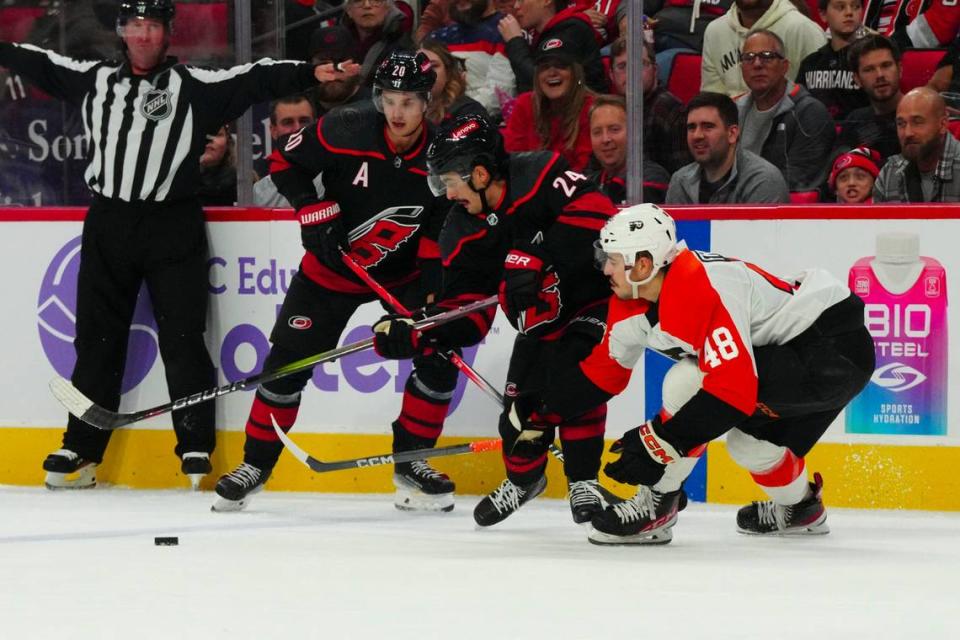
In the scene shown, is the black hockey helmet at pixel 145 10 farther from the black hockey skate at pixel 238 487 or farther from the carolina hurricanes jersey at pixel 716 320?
the carolina hurricanes jersey at pixel 716 320

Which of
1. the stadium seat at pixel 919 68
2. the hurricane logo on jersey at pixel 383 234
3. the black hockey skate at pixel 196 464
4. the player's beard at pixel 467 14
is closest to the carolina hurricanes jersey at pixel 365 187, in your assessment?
the hurricane logo on jersey at pixel 383 234

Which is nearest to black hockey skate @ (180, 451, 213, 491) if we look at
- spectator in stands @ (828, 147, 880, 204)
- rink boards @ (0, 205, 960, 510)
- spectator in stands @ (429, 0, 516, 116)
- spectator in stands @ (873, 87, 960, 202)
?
rink boards @ (0, 205, 960, 510)

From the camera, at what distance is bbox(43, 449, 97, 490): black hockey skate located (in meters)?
5.13

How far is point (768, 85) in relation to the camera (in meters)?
4.77

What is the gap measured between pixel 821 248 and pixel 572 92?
0.91m

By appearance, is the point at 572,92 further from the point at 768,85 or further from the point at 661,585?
the point at 661,585

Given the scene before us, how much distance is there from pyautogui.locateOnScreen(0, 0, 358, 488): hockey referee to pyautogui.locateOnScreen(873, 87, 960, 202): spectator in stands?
5.50 feet

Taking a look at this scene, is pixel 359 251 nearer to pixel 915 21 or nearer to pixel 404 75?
pixel 404 75

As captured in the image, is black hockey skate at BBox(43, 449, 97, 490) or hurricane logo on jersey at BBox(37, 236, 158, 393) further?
hurricane logo on jersey at BBox(37, 236, 158, 393)

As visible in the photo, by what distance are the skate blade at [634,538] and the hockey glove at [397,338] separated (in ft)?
2.43

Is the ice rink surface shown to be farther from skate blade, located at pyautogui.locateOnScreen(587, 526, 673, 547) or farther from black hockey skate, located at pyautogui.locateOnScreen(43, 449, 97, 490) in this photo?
black hockey skate, located at pyautogui.locateOnScreen(43, 449, 97, 490)

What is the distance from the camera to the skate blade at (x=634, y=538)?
4043 mm

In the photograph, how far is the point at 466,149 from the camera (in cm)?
413

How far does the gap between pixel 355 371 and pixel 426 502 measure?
0.55m
